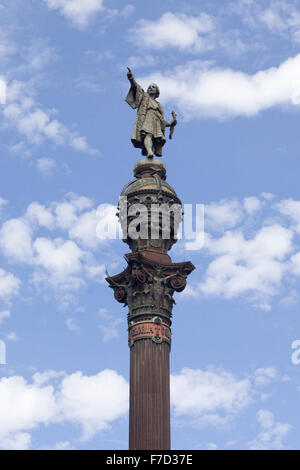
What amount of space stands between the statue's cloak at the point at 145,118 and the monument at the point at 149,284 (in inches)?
3.5

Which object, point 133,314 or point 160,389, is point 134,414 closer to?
point 160,389

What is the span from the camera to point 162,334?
41969mm

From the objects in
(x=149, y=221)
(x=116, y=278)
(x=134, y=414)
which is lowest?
(x=134, y=414)

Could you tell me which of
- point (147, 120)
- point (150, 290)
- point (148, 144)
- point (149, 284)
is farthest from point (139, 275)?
point (147, 120)

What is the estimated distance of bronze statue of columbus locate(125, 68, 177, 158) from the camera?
48781 millimetres

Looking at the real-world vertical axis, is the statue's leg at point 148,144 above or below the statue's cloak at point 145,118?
below

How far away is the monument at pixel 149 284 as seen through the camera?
131 ft

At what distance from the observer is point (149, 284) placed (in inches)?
1673

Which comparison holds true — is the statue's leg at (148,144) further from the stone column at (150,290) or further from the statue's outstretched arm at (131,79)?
the statue's outstretched arm at (131,79)

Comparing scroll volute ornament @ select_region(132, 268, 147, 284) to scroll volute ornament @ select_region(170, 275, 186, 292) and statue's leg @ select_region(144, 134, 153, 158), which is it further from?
statue's leg @ select_region(144, 134, 153, 158)

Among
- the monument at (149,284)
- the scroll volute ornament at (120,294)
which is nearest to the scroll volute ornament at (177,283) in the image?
the monument at (149,284)

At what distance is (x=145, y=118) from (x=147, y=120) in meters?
0.16
